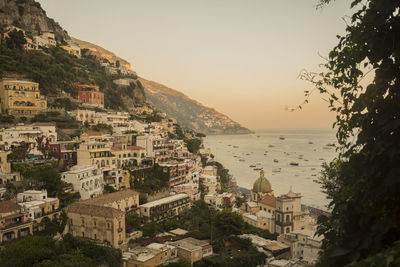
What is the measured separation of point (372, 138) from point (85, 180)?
A: 18.8 meters

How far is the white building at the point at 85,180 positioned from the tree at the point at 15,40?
2226 centimetres

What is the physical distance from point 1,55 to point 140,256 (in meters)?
27.9

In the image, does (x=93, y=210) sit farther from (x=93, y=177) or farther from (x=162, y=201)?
(x=162, y=201)

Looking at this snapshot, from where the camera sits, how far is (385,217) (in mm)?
2941

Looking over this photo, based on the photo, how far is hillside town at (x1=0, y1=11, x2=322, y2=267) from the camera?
16.3 meters

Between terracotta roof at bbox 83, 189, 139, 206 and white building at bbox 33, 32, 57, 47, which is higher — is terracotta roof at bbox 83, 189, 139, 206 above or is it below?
below

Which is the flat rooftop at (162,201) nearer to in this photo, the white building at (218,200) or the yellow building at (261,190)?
the white building at (218,200)

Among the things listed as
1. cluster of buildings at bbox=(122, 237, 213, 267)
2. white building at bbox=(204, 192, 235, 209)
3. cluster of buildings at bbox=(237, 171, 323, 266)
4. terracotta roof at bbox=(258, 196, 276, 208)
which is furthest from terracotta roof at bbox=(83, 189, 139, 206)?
terracotta roof at bbox=(258, 196, 276, 208)

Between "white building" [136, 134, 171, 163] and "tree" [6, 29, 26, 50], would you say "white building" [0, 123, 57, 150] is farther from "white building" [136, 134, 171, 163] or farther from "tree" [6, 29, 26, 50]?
"tree" [6, 29, 26, 50]

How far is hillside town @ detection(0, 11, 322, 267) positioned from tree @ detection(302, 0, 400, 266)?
12703 millimetres

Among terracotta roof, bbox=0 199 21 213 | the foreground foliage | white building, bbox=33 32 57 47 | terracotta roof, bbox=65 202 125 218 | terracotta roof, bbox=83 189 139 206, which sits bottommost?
the foreground foliage

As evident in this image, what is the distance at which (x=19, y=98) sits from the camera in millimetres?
27250

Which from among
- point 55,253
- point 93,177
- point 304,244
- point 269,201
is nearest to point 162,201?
point 93,177

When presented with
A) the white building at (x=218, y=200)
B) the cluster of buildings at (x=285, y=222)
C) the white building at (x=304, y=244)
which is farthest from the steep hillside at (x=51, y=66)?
the white building at (x=304, y=244)
